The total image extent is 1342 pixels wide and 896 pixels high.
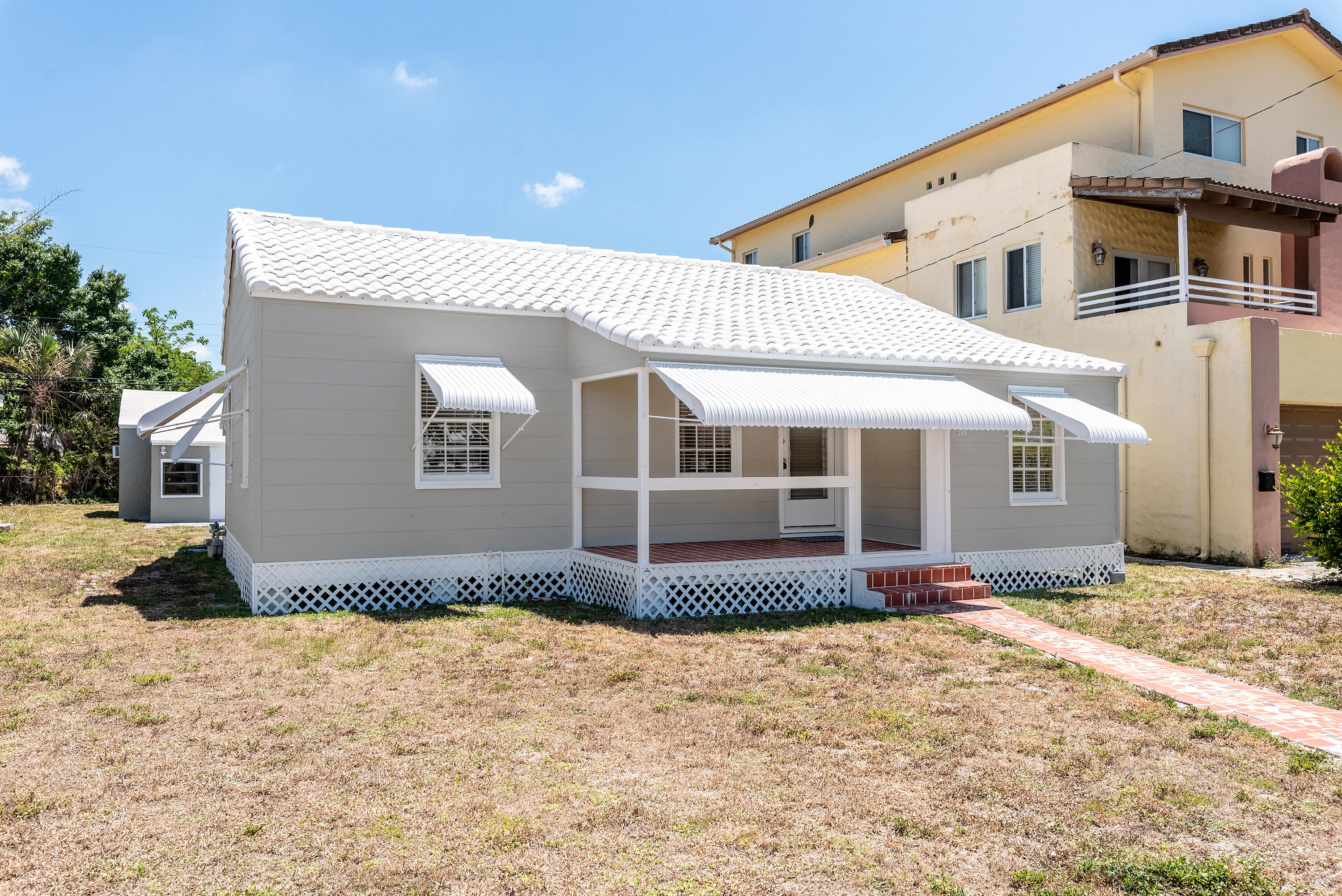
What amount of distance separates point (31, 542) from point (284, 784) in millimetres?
17340

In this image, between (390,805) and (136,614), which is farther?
(136,614)

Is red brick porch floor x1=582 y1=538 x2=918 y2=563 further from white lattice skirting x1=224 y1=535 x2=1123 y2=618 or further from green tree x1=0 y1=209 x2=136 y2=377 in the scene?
green tree x1=0 y1=209 x2=136 y2=377

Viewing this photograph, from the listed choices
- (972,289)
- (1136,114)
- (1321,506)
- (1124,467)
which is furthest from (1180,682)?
(1136,114)

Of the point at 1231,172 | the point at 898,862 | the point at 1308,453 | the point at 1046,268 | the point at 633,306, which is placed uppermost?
the point at 1231,172

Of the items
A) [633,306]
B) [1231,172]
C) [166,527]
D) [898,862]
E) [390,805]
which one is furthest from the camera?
[166,527]

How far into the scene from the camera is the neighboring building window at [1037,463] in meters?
13.8

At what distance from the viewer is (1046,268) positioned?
19.2 meters

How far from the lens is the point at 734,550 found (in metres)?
13.0

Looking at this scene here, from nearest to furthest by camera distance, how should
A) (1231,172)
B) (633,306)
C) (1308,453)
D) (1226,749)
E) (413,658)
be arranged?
(1226,749) → (413,658) → (633,306) → (1308,453) → (1231,172)

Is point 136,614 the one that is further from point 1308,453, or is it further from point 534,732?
point 1308,453

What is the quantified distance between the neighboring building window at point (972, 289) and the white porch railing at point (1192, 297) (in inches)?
107

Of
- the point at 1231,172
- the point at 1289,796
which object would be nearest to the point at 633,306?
the point at 1289,796

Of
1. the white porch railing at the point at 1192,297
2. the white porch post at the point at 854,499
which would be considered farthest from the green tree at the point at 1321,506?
the white porch post at the point at 854,499

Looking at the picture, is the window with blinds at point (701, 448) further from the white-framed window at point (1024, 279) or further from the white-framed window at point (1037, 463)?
the white-framed window at point (1024, 279)
